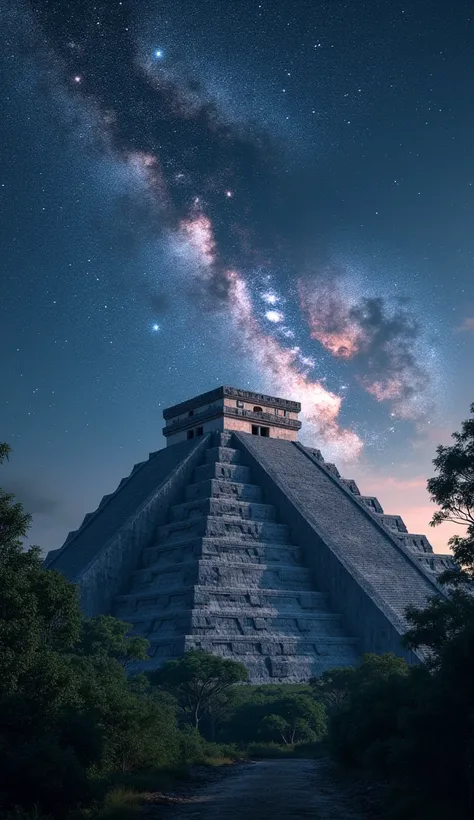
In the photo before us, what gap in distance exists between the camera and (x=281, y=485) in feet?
162

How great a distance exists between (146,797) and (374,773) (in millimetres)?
4888

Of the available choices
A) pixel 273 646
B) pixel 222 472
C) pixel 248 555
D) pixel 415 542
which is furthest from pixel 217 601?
pixel 415 542

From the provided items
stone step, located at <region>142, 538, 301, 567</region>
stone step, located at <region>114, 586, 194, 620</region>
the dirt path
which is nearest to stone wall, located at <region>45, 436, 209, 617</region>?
stone step, located at <region>114, 586, 194, 620</region>

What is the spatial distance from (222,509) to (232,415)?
37.1 feet

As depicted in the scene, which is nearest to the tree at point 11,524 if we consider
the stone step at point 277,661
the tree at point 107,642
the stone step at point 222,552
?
the tree at point 107,642

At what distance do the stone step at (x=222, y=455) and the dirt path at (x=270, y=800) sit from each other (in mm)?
31545

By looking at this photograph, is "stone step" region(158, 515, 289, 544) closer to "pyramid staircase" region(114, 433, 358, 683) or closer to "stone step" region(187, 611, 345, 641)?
"pyramid staircase" region(114, 433, 358, 683)

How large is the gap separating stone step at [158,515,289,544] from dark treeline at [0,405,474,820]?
1787 centimetres

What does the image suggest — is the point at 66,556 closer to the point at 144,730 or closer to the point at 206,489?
the point at 206,489

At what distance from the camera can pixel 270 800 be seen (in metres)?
14.2

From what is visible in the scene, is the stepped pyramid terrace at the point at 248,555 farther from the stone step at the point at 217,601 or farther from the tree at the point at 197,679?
the tree at the point at 197,679

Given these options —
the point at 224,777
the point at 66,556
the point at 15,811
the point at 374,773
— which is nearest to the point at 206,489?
the point at 66,556

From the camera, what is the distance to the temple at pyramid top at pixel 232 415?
2188 inches

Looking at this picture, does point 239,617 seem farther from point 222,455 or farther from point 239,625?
point 222,455
